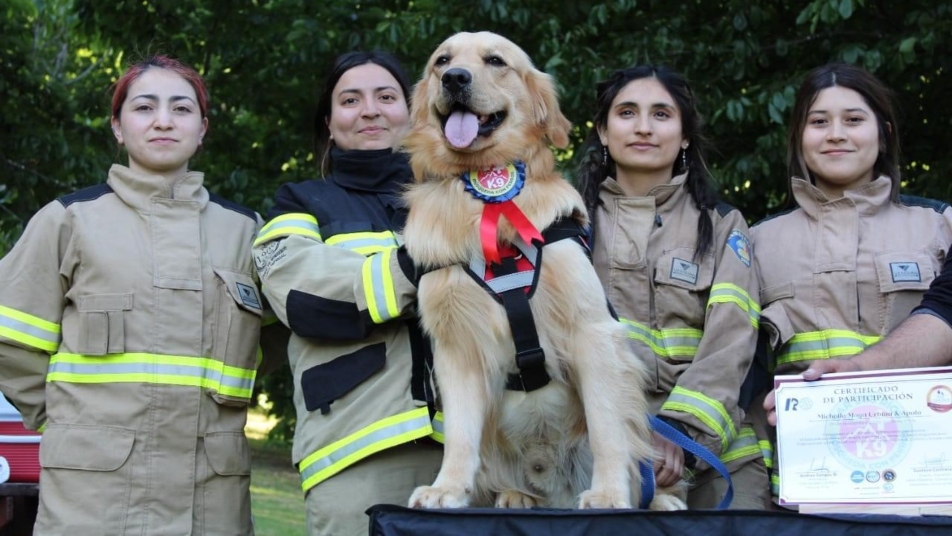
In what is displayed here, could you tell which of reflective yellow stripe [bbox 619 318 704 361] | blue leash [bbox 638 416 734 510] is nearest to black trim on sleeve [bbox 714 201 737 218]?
reflective yellow stripe [bbox 619 318 704 361]

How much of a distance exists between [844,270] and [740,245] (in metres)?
0.33

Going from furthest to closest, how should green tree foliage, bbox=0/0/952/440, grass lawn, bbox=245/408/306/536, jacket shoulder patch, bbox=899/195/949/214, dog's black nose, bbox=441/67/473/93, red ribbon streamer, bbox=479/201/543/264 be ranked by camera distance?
1. grass lawn, bbox=245/408/306/536
2. green tree foliage, bbox=0/0/952/440
3. jacket shoulder patch, bbox=899/195/949/214
4. dog's black nose, bbox=441/67/473/93
5. red ribbon streamer, bbox=479/201/543/264

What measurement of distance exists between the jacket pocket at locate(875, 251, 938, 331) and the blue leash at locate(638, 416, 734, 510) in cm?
73

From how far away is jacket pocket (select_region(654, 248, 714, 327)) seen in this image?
321 centimetres

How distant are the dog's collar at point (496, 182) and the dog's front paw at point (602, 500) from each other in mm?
941

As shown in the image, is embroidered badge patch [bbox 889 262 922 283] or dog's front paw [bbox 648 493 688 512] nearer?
dog's front paw [bbox 648 493 688 512]

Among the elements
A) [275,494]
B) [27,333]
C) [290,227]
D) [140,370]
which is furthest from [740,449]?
[275,494]

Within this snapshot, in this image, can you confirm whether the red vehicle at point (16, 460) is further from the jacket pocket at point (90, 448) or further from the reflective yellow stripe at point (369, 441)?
the reflective yellow stripe at point (369, 441)

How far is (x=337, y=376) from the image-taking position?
3094 millimetres

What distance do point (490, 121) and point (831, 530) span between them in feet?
5.57

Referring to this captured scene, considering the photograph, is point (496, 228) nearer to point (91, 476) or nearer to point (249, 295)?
point (249, 295)

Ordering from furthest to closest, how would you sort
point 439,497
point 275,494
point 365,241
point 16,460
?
point 275,494, point 16,460, point 365,241, point 439,497

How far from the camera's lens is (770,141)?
636 centimetres

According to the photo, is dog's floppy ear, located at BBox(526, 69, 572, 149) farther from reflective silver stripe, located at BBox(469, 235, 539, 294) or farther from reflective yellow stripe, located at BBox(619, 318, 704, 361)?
reflective yellow stripe, located at BBox(619, 318, 704, 361)
